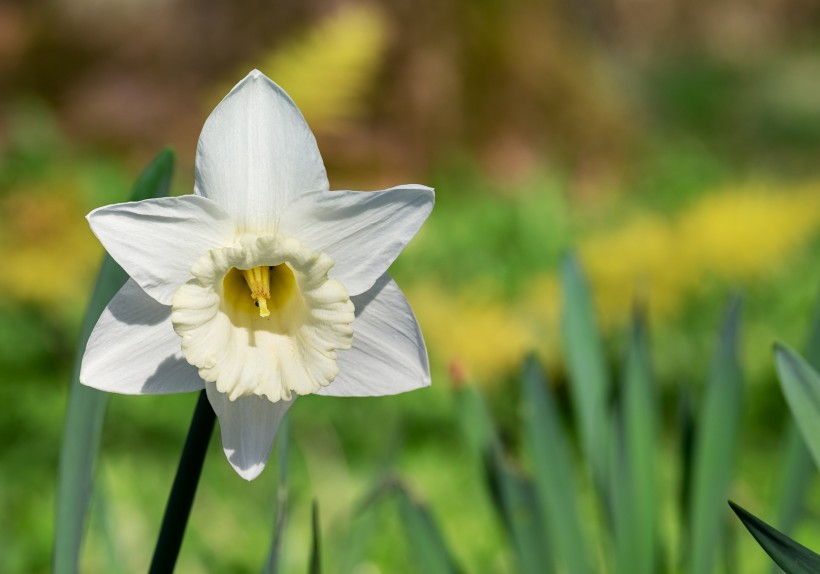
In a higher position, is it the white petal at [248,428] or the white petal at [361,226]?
the white petal at [361,226]

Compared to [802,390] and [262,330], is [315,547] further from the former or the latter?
[802,390]

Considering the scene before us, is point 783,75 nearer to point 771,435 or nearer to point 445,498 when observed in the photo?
point 771,435

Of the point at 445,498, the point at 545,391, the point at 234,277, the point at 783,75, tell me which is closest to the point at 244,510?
the point at 445,498

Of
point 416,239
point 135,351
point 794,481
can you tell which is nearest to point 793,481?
point 794,481

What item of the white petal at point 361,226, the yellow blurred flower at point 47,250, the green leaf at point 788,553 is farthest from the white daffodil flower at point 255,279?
the yellow blurred flower at point 47,250

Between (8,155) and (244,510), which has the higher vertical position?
(8,155)

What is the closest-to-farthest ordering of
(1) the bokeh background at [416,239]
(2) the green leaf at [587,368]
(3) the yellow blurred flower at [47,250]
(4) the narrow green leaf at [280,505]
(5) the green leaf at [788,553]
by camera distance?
1. (5) the green leaf at [788,553]
2. (4) the narrow green leaf at [280,505]
3. (2) the green leaf at [587,368]
4. (1) the bokeh background at [416,239]
5. (3) the yellow blurred flower at [47,250]

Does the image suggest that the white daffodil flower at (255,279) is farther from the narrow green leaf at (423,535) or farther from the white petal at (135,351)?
the narrow green leaf at (423,535)
